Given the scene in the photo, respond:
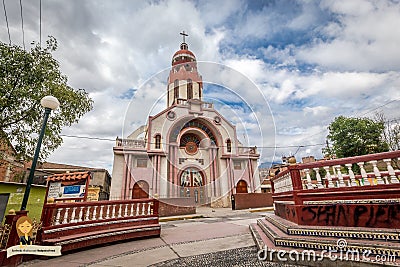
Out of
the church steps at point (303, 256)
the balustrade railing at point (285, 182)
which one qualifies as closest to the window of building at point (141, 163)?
the balustrade railing at point (285, 182)

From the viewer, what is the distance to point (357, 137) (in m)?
15.1

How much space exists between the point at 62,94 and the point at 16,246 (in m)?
4.76

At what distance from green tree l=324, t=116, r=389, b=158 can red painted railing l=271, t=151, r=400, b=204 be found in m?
14.2

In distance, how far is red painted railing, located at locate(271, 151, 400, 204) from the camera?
297 centimetres

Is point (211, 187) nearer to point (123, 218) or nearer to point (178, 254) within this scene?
point (123, 218)

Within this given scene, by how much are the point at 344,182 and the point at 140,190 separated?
43.6 feet

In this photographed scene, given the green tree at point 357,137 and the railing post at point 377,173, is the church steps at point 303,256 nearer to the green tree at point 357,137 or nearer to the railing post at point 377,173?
the railing post at point 377,173

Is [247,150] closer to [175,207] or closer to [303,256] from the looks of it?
[175,207]

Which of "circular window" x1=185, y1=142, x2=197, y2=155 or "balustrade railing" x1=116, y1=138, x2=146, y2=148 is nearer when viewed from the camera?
"balustrade railing" x1=116, y1=138, x2=146, y2=148

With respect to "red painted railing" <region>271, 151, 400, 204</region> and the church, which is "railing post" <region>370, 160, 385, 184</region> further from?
the church

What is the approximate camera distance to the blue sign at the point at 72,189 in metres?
6.39

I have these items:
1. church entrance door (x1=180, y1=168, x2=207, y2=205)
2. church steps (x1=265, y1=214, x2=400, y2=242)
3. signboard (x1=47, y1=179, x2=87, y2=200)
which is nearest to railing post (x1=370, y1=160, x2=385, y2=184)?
church steps (x1=265, y1=214, x2=400, y2=242)

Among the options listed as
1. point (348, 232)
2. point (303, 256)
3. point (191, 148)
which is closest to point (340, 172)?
point (348, 232)

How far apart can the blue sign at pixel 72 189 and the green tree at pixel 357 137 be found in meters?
17.6
